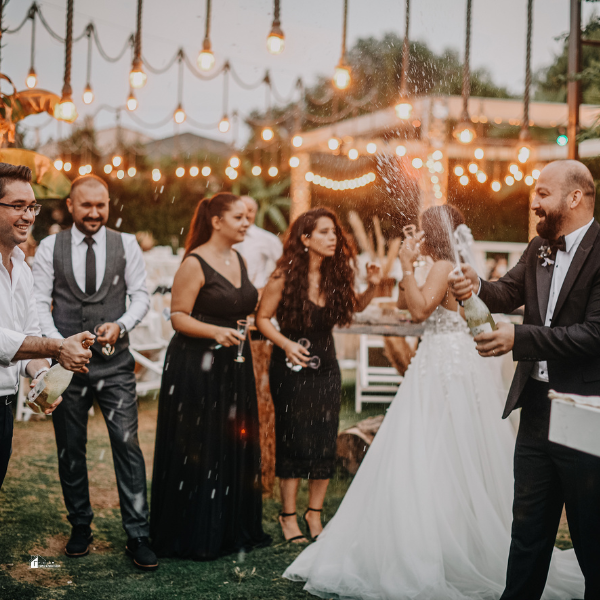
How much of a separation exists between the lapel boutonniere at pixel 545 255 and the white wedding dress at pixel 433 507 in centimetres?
113

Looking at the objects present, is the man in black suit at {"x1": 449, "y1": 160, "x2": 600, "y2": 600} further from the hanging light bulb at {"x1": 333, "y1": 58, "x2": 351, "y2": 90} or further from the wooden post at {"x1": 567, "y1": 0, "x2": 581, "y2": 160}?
the hanging light bulb at {"x1": 333, "y1": 58, "x2": 351, "y2": 90}

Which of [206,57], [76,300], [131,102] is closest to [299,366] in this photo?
[76,300]

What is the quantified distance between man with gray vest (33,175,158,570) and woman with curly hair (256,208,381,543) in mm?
857

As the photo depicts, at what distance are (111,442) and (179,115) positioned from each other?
28.6 ft

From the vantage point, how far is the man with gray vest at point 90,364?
3393 mm

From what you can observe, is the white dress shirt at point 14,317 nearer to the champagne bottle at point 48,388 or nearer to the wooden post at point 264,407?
the champagne bottle at point 48,388

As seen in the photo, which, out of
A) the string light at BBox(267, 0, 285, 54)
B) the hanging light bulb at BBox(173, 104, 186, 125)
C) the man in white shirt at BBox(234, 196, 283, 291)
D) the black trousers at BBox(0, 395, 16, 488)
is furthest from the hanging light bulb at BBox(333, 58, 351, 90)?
the black trousers at BBox(0, 395, 16, 488)

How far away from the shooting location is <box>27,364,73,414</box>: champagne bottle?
2455 mm

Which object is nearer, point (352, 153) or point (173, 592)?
point (173, 592)

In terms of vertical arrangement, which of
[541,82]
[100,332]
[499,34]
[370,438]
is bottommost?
[370,438]

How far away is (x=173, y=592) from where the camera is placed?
9.83 ft

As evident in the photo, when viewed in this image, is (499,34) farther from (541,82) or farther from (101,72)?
(541,82)

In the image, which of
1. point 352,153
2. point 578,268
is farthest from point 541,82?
point 578,268

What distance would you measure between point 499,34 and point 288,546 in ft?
25.5
